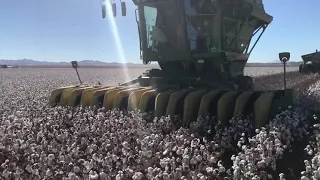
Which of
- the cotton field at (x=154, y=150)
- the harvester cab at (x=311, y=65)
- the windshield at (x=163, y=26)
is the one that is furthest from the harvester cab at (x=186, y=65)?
the harvester cab at (x=311, y=65)

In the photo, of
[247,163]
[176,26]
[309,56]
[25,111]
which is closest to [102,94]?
[25,111]

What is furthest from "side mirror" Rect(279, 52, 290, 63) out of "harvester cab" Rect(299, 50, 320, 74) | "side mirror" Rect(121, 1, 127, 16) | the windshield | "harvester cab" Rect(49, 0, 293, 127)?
"harvester cab" Rect(299, 50, 320, 74)

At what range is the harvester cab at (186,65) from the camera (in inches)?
275

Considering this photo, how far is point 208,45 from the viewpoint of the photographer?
9.08m

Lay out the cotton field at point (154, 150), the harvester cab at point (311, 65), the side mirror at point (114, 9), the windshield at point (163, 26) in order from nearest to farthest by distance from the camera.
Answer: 1. the cotton field at point (154, 150)
2. the windshield at point (163, 26)
3. the side mirror at point (114, 9)
4. the harvester cab at point (311, 65)

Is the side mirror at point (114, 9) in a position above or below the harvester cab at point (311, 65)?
above

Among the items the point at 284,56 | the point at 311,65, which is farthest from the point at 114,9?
the point at 311,65

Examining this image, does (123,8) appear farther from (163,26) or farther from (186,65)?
(186,65)

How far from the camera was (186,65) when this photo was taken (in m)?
9.19

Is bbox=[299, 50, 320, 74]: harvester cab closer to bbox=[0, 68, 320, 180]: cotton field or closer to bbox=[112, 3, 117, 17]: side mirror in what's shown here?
bbox=[112, 3, 117, 17]: side mirror

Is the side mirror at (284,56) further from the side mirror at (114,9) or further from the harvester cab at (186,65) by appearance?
the side mirror at (114,9)

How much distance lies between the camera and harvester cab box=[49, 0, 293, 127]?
7.00 metres

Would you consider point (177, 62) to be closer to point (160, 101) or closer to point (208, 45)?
point (208, 45)

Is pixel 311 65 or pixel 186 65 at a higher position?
pixel 186 65
